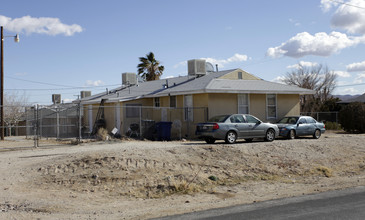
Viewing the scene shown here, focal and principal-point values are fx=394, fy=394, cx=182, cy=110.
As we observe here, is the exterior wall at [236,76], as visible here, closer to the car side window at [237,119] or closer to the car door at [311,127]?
the car door at [311,127]

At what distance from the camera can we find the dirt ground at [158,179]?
367 inches

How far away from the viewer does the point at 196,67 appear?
2861cm

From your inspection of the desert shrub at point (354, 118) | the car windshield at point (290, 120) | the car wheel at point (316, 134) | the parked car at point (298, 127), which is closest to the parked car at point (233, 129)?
the parked car at point (298, 127)

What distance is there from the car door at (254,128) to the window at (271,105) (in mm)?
7161

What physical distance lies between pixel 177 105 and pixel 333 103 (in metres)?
25.0

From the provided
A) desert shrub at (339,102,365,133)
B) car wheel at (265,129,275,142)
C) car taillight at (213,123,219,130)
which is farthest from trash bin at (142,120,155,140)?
desert shrub at (339,102,365,133)

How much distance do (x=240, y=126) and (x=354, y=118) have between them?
41.6 ft

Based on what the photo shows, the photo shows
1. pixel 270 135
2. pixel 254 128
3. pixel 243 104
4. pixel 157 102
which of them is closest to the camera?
pixel 254 128

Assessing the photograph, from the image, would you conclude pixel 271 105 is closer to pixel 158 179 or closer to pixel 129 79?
pixel 129 79

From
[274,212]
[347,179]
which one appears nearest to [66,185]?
[274,212]

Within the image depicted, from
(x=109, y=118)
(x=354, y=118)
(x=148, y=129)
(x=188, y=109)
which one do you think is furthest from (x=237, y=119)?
(x=354, y=118)

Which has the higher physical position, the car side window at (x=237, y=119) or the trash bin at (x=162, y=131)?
the car side window at (x=237, y=119)

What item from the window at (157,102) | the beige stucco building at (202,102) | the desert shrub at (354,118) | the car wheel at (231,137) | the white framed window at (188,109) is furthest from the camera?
Result: the window at (157,102)

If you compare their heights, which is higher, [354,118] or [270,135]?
[354,118]
